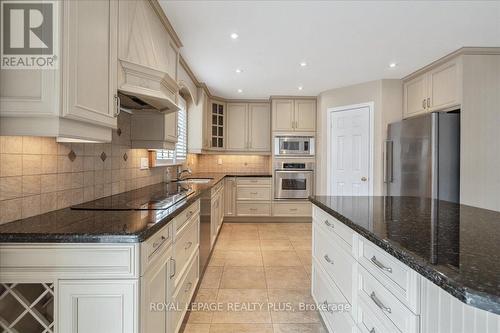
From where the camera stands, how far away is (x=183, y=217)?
1875mm

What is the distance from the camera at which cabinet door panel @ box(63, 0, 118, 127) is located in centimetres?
111

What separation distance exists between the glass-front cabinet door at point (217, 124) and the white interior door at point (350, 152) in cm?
213

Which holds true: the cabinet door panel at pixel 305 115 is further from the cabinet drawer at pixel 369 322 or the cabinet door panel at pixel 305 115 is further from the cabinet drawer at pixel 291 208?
the cabinet drawer at pixel 369 322

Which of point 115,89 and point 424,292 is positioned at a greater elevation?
point 115,89

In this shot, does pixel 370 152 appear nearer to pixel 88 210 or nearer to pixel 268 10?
pixel 268 10

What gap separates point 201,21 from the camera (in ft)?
7.86

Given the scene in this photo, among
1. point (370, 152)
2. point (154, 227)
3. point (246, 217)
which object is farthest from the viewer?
point (246, 217)

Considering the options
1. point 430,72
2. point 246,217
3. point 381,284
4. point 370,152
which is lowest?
point 246,217

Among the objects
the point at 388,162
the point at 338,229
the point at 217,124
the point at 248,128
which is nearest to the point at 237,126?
the point at 248,128

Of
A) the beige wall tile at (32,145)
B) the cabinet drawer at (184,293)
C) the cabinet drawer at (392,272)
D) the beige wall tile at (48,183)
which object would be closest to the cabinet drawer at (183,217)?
the cabinet drawer at (184,293)

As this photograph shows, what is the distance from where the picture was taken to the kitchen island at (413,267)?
72cm

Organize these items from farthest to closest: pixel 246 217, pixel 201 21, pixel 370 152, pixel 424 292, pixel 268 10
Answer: pixel 246 217
pixel 370 152
pixel 201 21
pixel 268 10
pixel 424 292

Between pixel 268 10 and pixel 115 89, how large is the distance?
1.43 m

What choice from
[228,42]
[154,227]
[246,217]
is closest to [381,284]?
[154,227]
